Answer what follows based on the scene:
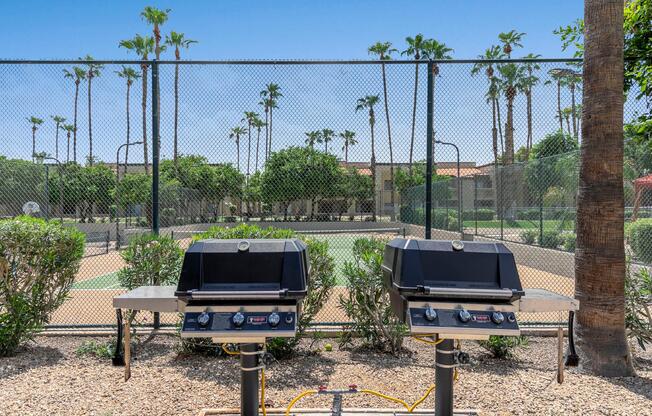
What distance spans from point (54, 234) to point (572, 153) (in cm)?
872

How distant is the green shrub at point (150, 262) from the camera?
4.70m

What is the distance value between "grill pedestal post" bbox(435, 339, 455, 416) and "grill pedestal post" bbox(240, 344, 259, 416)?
1023 mm

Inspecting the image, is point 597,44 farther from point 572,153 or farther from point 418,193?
point 418,193

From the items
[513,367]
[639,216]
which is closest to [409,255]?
[513,367]

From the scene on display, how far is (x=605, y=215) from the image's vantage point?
154 inches

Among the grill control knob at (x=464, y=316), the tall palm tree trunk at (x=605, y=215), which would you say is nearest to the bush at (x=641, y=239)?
the tall palm tree trunk at (x=605, y=215)

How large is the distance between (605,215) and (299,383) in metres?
2.92

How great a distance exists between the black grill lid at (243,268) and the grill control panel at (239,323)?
113mm

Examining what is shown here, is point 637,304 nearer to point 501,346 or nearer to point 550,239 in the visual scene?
point 501,346

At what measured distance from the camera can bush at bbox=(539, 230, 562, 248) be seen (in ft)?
39.2

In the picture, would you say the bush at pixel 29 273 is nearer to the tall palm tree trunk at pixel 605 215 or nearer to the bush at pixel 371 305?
the bush at pixel 371 305

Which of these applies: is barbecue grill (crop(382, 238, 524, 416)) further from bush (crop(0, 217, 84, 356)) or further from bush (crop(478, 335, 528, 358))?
bush (crop(0, 217, 84, 356))

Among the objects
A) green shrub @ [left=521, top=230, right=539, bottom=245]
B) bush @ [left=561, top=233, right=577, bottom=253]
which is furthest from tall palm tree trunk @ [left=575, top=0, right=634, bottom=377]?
green shrub @ [left=521, top=230, right=539, bottom=245]

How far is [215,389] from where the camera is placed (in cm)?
372
